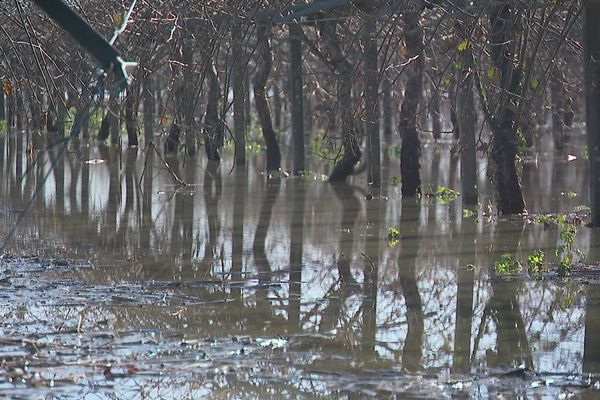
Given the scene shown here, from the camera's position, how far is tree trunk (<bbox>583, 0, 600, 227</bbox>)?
15.0 meters

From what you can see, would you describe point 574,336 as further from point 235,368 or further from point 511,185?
point 511,185

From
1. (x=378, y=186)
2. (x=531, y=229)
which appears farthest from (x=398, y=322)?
(x=378, y=186)

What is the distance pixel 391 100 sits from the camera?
45.2m

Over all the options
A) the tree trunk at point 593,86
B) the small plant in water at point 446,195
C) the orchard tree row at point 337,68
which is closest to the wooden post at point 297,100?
the orchard tree row at point 337,68

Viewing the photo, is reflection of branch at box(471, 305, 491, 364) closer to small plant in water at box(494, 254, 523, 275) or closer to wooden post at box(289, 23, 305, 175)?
small plant in water at box(494, 254, 523, 275)

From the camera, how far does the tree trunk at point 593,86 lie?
14992mm

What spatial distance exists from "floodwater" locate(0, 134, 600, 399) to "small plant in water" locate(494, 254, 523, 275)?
0.71 ft

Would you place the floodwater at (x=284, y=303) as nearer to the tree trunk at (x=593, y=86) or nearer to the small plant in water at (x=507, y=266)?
the small plant in water at (x=507, y=266)

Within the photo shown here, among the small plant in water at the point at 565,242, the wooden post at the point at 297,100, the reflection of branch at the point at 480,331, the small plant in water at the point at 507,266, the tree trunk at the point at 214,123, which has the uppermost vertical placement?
the wooden post at the point at 297,100

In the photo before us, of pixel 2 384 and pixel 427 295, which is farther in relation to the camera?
pixel 427 295

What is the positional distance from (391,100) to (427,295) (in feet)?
112

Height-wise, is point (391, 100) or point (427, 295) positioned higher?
point (391, 100)

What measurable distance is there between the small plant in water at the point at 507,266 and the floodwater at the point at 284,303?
0.22m

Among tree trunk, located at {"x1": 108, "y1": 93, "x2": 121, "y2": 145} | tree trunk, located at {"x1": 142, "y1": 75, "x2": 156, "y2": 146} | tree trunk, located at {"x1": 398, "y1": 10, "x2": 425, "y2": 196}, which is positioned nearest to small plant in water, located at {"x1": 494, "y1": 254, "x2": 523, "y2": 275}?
tree trunk, located at {"x1": 142, "y1": 75, "x2": 156, "y2": 146}
